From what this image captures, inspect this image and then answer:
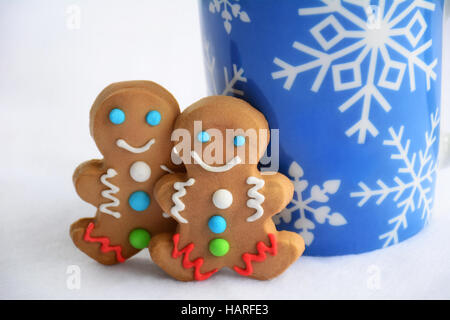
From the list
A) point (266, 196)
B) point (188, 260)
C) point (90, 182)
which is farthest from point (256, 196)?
point (90, 182)

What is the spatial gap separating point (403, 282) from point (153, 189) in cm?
34

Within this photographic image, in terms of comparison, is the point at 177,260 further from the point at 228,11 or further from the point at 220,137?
the point at 228,11

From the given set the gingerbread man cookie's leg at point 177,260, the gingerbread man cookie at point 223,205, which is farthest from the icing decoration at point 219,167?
the gingerbread man cookie's leg at point 177,260

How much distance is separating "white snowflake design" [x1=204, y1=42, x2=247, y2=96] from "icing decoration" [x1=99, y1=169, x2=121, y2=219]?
0.19 m

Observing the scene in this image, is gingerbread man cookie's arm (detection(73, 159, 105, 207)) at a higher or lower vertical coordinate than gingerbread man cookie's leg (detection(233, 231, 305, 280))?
higher

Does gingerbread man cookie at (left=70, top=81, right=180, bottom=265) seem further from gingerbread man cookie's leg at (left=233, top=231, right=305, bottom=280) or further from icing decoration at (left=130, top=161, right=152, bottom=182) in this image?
gingerbread man cookie's leg at (left=233, top=231, right=305, bottom=280)

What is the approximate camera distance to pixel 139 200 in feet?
2.65

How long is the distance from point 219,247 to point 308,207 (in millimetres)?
138

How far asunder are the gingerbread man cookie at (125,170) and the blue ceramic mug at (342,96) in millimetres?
125

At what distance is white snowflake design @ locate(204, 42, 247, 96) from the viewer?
0.82m

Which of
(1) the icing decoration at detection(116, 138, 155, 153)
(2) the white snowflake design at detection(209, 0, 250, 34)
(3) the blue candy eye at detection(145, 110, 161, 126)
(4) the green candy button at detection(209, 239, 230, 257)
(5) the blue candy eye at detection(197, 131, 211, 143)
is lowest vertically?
(4) the green candy button at detection(209, 239, 230, 257)

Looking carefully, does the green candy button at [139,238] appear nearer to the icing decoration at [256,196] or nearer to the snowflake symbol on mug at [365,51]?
the icing decoration at [256,196]

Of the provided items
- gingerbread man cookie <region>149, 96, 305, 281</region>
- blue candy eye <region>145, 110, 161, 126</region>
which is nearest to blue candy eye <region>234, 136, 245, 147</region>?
gingerbread man cookie <region>149, 96, 305, 281</region>

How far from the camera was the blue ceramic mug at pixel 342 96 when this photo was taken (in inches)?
29.7
